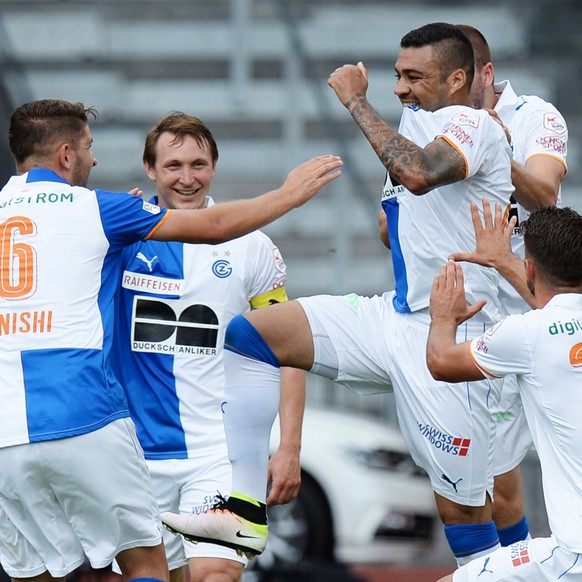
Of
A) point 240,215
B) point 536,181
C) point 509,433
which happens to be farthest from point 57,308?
point 509,433

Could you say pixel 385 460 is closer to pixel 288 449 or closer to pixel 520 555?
pixel 288 449

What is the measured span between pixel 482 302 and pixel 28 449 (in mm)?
1708

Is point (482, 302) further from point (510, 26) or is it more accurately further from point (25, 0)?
point (25, 0)

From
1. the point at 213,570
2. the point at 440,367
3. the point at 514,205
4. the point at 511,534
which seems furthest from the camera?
the point at 511,534

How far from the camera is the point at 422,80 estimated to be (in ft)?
16.8

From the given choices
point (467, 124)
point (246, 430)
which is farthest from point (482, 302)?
point (246, 430)

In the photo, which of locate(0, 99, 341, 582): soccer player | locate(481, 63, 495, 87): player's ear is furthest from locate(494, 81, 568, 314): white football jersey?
locate(0, 99, 341, 582): soccer player

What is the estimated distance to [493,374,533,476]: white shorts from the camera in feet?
18.5

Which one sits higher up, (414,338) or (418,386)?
(414,338)

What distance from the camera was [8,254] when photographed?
14.7ft

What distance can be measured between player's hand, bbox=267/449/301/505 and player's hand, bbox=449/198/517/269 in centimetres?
115

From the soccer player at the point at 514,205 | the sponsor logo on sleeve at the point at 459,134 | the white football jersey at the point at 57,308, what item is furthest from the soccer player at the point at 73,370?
the soccer player at the point at 514,205

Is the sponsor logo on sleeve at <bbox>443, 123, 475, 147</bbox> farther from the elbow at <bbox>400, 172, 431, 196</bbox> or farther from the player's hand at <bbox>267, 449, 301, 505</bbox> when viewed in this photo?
the player's hand at <bbox>267, 449, 301, 505</bbox>

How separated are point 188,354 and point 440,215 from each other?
48.3 inches
